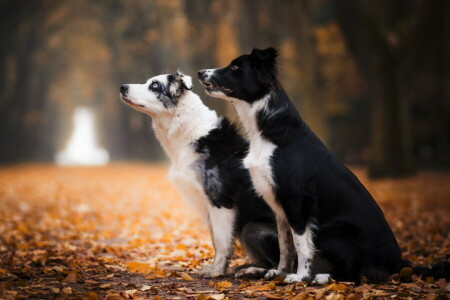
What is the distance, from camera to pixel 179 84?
528cm

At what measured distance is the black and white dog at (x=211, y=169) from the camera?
200 inches

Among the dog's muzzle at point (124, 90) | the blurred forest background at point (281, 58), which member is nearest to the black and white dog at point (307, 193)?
the dog's muzzle at point (124, 90)

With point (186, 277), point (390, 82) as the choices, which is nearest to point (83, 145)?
point (390, 82)

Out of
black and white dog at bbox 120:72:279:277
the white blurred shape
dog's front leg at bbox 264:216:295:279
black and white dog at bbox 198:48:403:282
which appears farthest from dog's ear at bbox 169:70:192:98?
the white blurred shape

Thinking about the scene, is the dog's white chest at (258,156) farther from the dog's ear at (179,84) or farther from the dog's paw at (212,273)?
the dog's paw at (212,273)

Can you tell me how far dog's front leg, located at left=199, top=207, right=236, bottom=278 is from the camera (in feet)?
16.7

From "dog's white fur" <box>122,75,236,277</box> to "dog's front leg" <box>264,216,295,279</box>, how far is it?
1.75 feet

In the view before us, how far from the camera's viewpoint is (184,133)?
525 centimetres

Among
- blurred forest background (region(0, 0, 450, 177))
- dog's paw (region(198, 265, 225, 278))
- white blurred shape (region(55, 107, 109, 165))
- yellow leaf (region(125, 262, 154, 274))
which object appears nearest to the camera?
dog's paw (region(198, 265, 225, 278))

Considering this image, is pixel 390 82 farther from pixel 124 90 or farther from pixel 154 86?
pixel 124 90

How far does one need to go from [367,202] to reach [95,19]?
107 feet

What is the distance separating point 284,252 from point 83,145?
261 feet

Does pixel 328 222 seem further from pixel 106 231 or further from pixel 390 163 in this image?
pixel 390 163

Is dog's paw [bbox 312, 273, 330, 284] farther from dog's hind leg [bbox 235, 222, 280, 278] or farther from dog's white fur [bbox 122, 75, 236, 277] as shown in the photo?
dog's white fur [bbox 122, 75, 236, 277]
